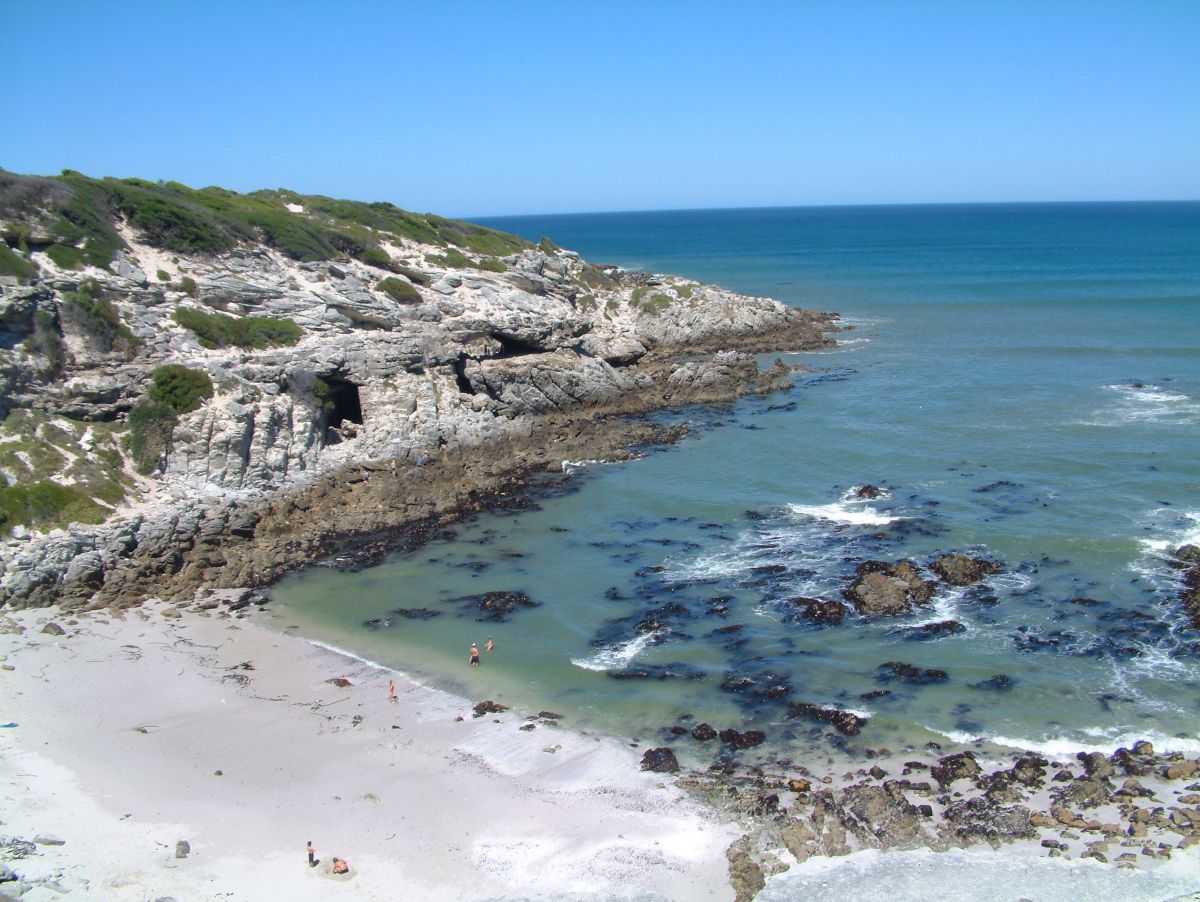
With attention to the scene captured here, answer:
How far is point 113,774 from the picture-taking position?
1877 cm

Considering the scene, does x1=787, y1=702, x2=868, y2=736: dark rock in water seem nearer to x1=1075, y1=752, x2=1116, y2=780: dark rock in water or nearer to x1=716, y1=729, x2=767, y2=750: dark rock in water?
x1=716, y1=729, x2=767, y2=750: dark rock in water

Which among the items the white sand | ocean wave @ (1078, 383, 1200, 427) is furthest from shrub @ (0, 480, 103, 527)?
ocean wave @ (1078, 383, 1200, 427)

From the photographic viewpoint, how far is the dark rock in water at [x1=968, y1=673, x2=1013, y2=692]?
21.5m

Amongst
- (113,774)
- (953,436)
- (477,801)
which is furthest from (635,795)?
(953,436)

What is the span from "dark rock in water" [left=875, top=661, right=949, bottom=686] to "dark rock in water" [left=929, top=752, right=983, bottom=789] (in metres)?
3.13

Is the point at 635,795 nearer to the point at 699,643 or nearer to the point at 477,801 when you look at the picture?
the point at 477,801

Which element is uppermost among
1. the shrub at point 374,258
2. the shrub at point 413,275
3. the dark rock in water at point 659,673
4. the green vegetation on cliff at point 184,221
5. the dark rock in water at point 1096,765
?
the green vegetation on cliff at point 184,221

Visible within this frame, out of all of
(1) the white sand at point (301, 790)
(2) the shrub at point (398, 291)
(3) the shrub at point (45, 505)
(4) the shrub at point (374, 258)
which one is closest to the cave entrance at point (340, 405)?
(2) the shrub at point (398, 291)

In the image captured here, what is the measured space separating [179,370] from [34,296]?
19.0ft

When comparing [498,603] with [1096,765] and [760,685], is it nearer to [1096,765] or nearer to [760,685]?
[760,685]

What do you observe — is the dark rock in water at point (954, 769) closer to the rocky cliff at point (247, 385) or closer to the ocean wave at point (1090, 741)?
the ocean wave at point (1090, 741)

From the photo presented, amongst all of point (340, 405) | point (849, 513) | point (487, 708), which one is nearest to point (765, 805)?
point (487, 708)

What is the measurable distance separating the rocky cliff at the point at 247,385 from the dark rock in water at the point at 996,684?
2037 centimetres

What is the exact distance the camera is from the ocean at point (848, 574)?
834 inches
